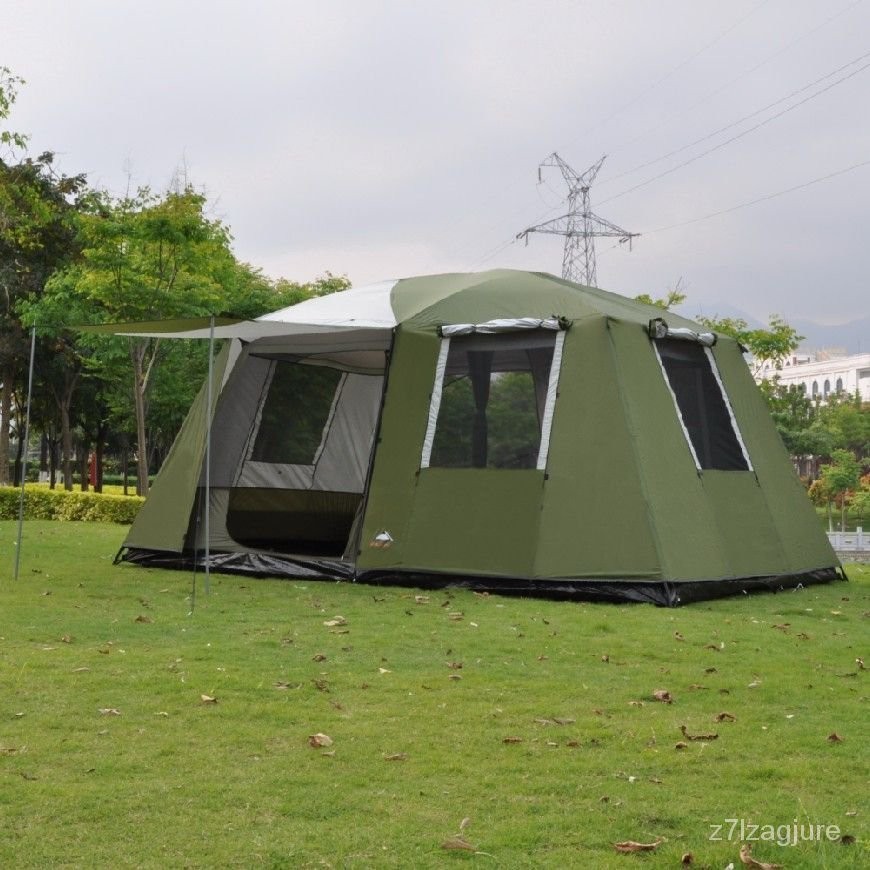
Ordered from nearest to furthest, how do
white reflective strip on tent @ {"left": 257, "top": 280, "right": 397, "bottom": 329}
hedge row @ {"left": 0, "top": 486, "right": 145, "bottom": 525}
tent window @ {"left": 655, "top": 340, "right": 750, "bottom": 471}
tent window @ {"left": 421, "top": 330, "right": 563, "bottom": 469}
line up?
1. tent window @ {"left": 421, "top": 330, "right": 563, "bottom": 469}
2. tent window @ {"left": 655, "top": 340, "right": 750, "bottom": 471}
3. white reflective strip on tent @ {"left": 257, "top": 280, "right": 397, "bottom": 329}
4. hedge row @ {"left": 0, "top": 486, "right": 145, "bottom": 525}

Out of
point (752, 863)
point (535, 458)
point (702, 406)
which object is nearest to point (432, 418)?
point (535, 458)

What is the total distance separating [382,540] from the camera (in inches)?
375

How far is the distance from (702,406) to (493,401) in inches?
72.4

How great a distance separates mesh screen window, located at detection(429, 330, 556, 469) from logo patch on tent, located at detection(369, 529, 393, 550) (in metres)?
0.69

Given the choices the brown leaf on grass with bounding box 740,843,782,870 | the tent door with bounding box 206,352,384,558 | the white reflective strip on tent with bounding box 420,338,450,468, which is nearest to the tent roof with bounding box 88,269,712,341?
the white reflective strip on tent with bounding box 420,338,450,468

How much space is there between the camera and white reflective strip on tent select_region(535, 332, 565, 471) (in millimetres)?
9047

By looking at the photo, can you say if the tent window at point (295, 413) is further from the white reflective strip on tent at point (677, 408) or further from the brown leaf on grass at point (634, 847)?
the brown leaf on grass at point (634, 847)

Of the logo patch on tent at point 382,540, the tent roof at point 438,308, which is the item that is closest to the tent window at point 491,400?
the tent roof at point 438,308

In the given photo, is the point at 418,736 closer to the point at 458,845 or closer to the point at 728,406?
the point at 458,845

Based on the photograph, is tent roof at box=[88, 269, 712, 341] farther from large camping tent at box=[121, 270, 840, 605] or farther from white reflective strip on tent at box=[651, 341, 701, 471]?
white reflective strip on tent at box=[651, 341, 701, 471]

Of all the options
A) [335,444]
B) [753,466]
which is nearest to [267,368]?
[335,444]

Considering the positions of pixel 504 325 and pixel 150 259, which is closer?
pixel 504 325

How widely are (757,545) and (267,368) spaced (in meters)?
4.91

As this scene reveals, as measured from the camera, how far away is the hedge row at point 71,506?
1844 centimetres
